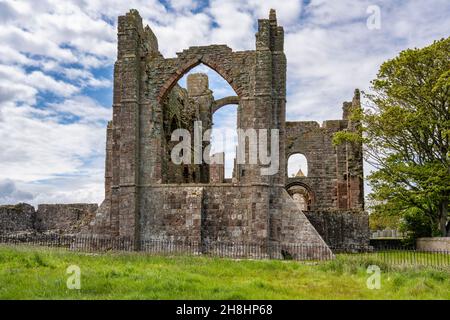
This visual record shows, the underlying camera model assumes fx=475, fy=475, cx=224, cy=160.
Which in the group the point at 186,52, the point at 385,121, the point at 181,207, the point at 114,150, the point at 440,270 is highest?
the point at 186,52

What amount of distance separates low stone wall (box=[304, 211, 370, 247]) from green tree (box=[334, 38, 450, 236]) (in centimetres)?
142

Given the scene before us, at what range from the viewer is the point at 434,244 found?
22.7 m

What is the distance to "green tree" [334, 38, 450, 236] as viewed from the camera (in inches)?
915

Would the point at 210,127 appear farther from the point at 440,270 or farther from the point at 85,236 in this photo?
the point at 440,270

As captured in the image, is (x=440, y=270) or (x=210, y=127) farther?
(x=210, y=127)

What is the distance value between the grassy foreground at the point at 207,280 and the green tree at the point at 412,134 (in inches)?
434

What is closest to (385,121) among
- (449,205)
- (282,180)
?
(449,205)

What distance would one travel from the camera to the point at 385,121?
24109 millimetres

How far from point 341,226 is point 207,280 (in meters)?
15.2

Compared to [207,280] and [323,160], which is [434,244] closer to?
[323,160]

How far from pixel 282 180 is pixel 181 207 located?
4.37 m

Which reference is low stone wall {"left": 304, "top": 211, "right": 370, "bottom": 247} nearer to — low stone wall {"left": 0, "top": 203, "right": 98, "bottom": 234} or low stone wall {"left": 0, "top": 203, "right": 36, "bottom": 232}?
low stone wall {"left": 0, "top": 203, "right": 98, "bottom": 234}

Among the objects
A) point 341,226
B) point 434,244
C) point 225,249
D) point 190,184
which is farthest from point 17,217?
point 434,244
